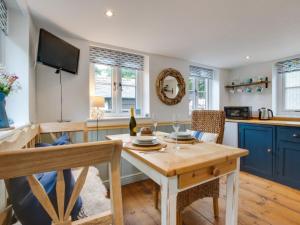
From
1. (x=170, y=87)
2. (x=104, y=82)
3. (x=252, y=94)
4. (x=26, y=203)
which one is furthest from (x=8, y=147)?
(x=252, y=94)

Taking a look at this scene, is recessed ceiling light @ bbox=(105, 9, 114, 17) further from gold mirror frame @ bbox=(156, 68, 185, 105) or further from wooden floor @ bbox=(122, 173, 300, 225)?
wooden floor @ bbox=(122, 173, 300, 225)

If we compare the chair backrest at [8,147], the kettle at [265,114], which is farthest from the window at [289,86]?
the chair backrest at [8,147]

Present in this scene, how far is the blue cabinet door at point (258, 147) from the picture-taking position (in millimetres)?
2660

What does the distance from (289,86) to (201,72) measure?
→ 165 cm

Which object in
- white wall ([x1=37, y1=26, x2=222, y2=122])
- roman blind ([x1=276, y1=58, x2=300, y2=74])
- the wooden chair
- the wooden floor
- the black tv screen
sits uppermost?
roman blind ([x1=276, y1=58, x2=300, y2=74])

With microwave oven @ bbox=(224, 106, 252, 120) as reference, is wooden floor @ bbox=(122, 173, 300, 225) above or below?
below

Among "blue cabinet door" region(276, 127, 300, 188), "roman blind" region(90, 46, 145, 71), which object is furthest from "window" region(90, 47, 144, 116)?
"blue cabinet door" region(276, 127, 300, 188)

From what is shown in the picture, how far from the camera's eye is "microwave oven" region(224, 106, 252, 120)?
3270 mm

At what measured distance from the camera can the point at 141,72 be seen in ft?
9.87

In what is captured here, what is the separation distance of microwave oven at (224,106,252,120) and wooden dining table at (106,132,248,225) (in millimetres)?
2441

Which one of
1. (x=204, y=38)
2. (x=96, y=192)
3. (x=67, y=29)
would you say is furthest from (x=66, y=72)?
(x=204, y=38)

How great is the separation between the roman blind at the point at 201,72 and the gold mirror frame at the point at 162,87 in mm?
521

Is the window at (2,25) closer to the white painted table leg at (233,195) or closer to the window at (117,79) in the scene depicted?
the window at (117,79)

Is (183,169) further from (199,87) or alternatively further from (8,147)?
(199,87)
